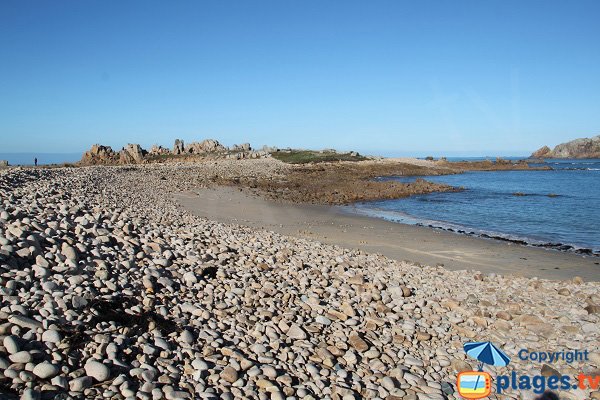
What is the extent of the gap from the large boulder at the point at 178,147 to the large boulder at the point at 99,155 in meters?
12.0

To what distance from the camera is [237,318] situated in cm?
583

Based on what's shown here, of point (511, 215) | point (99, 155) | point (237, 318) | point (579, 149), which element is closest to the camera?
point (237, 318)

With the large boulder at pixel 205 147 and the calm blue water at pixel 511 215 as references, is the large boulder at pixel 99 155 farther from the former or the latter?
the calm blue water at pixel 511 215

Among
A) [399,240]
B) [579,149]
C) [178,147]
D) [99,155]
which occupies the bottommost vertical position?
[399,240]

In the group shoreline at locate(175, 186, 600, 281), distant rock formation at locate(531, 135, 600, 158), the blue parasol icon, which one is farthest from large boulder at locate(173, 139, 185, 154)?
distant rock formation at locate(531, 135, 600, 158)

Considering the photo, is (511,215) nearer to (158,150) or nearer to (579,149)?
(158,150)

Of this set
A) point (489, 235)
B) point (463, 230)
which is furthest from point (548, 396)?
point (463, 230)

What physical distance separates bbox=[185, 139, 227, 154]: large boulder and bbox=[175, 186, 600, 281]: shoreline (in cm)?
4174

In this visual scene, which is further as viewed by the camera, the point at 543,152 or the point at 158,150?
the point at 543,152

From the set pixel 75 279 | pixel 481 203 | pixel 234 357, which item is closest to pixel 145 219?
pixel 75 279

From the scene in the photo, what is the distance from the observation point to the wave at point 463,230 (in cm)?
1429

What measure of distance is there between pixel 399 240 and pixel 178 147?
2022 inches

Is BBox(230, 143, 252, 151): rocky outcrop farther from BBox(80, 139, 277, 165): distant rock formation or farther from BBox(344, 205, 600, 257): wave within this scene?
BBox(344, 205, 600, 257): wave

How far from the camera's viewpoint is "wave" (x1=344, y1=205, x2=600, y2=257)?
14291mm
